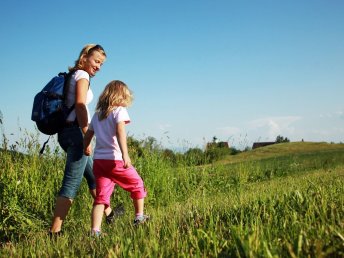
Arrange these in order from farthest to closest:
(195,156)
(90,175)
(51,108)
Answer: (195,156) < (90,175) < (51,108)

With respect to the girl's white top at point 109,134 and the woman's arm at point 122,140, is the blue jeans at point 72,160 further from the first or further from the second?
the woman's arm at point 122,140

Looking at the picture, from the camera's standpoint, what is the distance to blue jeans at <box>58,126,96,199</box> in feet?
14.0

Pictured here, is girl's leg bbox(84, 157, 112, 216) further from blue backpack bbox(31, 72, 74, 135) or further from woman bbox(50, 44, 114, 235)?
blue backpack bbox(31, 72, 74, 135)

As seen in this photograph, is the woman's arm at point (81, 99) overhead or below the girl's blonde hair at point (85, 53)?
below

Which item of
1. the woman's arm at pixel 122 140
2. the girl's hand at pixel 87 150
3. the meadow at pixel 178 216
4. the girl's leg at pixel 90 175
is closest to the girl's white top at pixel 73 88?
the girl's hand at pixel 87 150

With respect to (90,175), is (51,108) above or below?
above

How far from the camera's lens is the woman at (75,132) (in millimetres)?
4223

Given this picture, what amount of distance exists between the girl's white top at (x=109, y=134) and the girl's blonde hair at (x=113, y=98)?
6 centimetres

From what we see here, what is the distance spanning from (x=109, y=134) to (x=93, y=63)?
862 millimetres

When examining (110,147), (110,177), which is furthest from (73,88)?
(110,177)

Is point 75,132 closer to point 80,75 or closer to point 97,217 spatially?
point 80,75

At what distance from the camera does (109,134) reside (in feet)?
14.1

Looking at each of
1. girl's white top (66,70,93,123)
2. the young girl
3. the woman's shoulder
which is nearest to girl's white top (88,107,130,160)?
the young girl

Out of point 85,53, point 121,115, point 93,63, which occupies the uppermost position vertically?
point 85,53
